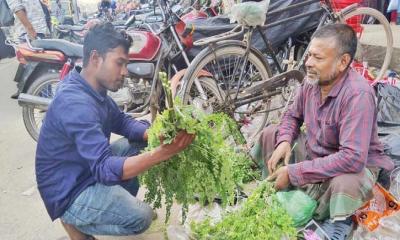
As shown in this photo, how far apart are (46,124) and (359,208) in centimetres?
197

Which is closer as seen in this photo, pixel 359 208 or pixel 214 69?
pixel 359 208

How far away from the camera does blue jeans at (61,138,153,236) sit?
2295 mm

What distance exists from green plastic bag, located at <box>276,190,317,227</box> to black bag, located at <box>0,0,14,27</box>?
17.3ft

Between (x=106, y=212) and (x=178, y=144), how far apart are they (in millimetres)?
769

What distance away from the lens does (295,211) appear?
2363mm

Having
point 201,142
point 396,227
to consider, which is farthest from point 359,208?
point 201,142

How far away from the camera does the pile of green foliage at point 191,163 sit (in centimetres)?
179

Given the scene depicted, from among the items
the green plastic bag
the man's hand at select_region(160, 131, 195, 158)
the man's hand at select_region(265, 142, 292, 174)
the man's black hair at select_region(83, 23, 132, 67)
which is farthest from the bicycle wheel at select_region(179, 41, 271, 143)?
the man's hand at select_region(160, 131, 195, 158)

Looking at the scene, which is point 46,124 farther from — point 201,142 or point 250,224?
point 250,224

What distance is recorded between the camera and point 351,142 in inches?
89.0

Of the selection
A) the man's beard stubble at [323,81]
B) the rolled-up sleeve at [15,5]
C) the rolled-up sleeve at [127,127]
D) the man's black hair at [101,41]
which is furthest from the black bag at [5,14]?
the man's beard stubble at [323,81]

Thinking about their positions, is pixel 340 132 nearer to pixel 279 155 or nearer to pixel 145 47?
pixel 279 155

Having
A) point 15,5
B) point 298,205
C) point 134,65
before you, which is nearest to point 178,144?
point 298,205

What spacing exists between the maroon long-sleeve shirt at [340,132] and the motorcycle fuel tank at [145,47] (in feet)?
6.89
